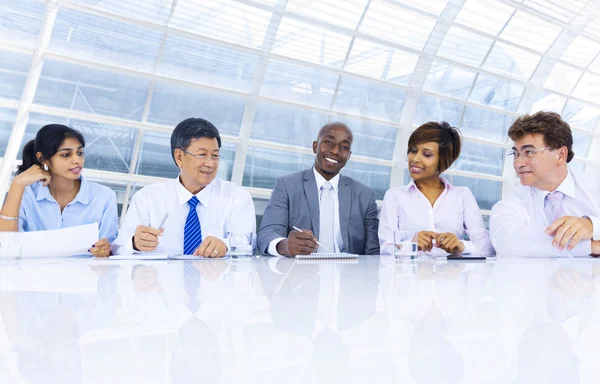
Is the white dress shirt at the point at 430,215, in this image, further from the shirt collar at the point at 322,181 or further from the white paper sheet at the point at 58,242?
the white paper sheet at the point at 58,242

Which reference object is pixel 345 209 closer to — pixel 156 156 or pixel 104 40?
pixel 156 156

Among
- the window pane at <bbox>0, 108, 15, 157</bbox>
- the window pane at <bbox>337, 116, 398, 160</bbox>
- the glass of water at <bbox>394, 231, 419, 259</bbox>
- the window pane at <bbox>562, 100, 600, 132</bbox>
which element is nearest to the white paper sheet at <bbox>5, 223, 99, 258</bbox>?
the glass of water at <bbox>394, 231, 419, 259</bbox>

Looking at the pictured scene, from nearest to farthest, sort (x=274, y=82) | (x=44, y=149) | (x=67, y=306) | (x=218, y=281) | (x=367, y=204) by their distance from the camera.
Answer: (x=67, y=306) → (x=218, y=281) → (x=44, y=149) → (x=367, y=204) → (x=274, y=82)

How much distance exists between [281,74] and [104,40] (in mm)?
4299

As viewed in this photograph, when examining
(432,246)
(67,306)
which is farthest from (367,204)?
(67,306)

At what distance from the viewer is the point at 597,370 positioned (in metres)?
0.50

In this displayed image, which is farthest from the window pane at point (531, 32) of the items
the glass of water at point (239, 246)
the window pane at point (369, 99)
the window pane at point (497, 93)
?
the glass of water at point (239, 246)

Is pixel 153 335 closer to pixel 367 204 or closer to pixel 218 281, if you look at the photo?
pixel 218 281

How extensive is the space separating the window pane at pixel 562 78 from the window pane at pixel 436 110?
341 centimetres

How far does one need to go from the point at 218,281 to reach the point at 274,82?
473 inches

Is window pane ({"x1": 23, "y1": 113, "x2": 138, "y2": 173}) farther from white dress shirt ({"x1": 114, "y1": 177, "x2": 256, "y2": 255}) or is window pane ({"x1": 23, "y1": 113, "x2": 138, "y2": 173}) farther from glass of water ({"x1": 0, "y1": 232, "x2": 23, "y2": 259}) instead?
glass of water ({"x1": 0, "y1": 232, "x2": 23, "y2": 259})

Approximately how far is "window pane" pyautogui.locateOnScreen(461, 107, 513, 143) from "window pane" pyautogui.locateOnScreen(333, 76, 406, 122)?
8.93 ft

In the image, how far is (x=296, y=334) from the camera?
667mm

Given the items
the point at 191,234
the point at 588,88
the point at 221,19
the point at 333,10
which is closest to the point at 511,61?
the point at 588,88
